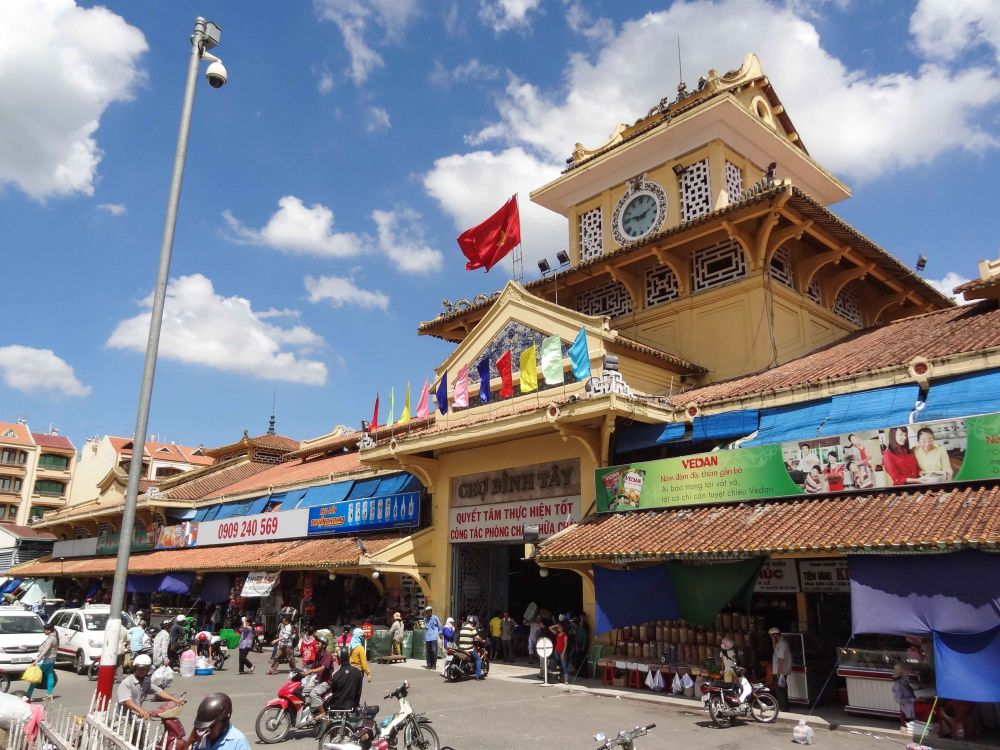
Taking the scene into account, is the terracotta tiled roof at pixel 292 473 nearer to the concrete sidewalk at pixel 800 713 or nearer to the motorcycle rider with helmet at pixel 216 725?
the concrete sidewalk at pixel 800 713

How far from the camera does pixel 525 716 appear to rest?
1268cm

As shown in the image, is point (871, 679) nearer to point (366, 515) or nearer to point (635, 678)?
point (635, 678)

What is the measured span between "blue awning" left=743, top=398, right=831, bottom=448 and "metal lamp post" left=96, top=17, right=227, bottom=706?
432 inches

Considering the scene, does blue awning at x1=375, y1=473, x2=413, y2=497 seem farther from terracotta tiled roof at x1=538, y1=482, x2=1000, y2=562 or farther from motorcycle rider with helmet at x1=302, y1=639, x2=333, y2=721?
motorcycle rider with helmet at x1=302, y1=639, x2=333, y2=721

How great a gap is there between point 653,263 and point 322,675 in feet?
49.0

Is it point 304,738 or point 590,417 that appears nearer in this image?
point 304,738

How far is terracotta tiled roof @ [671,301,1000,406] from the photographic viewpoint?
46.3 feet

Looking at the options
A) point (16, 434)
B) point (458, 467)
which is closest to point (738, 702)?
point (458, 467)

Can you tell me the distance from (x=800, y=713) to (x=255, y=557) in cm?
1962

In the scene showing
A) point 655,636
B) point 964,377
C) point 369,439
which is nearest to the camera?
point 964,377

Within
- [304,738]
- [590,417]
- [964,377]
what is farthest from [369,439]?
[964,377]

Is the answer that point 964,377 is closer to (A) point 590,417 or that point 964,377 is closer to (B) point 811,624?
(B) point 811,624

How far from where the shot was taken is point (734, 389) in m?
17.1

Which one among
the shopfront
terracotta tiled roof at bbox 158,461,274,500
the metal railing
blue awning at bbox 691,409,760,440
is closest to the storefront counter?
blue awning at bbox 691,409,760,440
